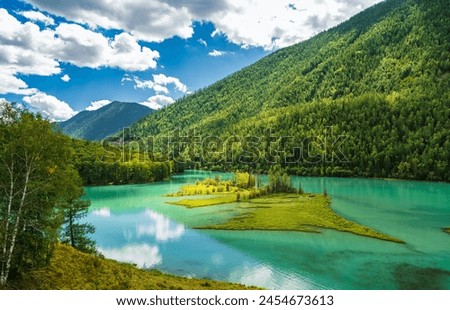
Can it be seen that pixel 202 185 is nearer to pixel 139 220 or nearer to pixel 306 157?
pixel 139 220

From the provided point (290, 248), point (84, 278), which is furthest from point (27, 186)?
point (290, 248)

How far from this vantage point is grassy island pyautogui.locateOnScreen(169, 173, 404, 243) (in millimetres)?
55500

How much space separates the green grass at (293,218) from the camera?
54.4 metres

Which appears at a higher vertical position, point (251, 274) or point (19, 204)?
point (19, 204)

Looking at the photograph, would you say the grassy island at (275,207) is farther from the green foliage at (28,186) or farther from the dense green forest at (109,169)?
the green foliage at (28,186)

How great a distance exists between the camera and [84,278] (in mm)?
25016

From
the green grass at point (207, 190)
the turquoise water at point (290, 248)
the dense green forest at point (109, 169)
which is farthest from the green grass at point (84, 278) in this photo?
the dense green forest at point (109, 169)

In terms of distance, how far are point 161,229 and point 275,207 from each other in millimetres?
24844

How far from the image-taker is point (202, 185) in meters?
107

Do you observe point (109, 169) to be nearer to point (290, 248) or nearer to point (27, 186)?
point (290, 248)

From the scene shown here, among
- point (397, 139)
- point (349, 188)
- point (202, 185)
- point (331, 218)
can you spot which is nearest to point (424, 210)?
point (331, 218)

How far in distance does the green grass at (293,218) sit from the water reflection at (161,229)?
443 centimetres

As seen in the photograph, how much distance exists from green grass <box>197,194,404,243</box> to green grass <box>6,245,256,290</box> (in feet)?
85.4
